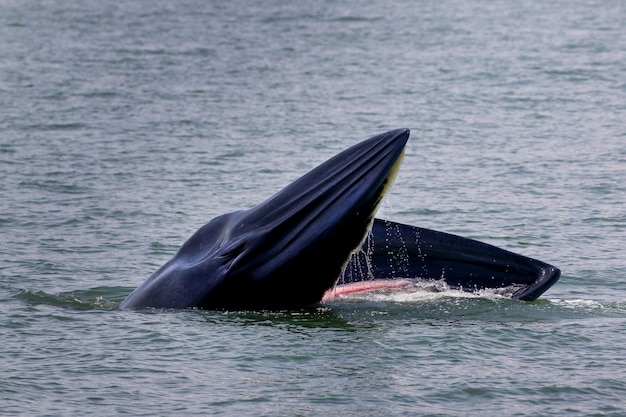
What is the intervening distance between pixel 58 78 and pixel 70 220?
17963 mm

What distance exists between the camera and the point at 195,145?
1141 inches

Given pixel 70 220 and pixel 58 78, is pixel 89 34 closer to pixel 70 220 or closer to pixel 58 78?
pixel 58 78

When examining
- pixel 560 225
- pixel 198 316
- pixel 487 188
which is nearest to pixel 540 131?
pixel 487 188

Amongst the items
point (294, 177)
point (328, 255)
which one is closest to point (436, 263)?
point (328, 255)

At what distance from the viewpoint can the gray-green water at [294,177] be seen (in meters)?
13.2

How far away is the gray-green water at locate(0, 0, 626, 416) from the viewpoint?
1324cm

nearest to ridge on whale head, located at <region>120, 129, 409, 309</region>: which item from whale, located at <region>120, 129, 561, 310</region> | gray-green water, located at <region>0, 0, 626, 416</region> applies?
whale, located at <region>120, 129, 561, 310</region>

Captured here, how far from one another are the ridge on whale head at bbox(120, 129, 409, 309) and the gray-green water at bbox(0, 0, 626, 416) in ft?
1.26

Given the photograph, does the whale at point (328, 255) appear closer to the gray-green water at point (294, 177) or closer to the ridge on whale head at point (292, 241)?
the ridge on whale head at point (292, 241)

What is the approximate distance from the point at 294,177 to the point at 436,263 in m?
10.3

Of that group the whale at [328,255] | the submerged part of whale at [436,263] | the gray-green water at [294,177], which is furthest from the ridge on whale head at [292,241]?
the submerged part of whale at [436,263]

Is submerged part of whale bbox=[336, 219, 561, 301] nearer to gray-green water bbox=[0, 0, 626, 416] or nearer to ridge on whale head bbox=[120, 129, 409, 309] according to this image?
gray-green water bbox=[0, 0, 626, 416]

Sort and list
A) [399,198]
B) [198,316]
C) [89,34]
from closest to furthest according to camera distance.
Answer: [198,316] → [399,198] → [89,34]

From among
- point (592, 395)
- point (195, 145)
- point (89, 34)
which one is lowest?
point (592, 395)
